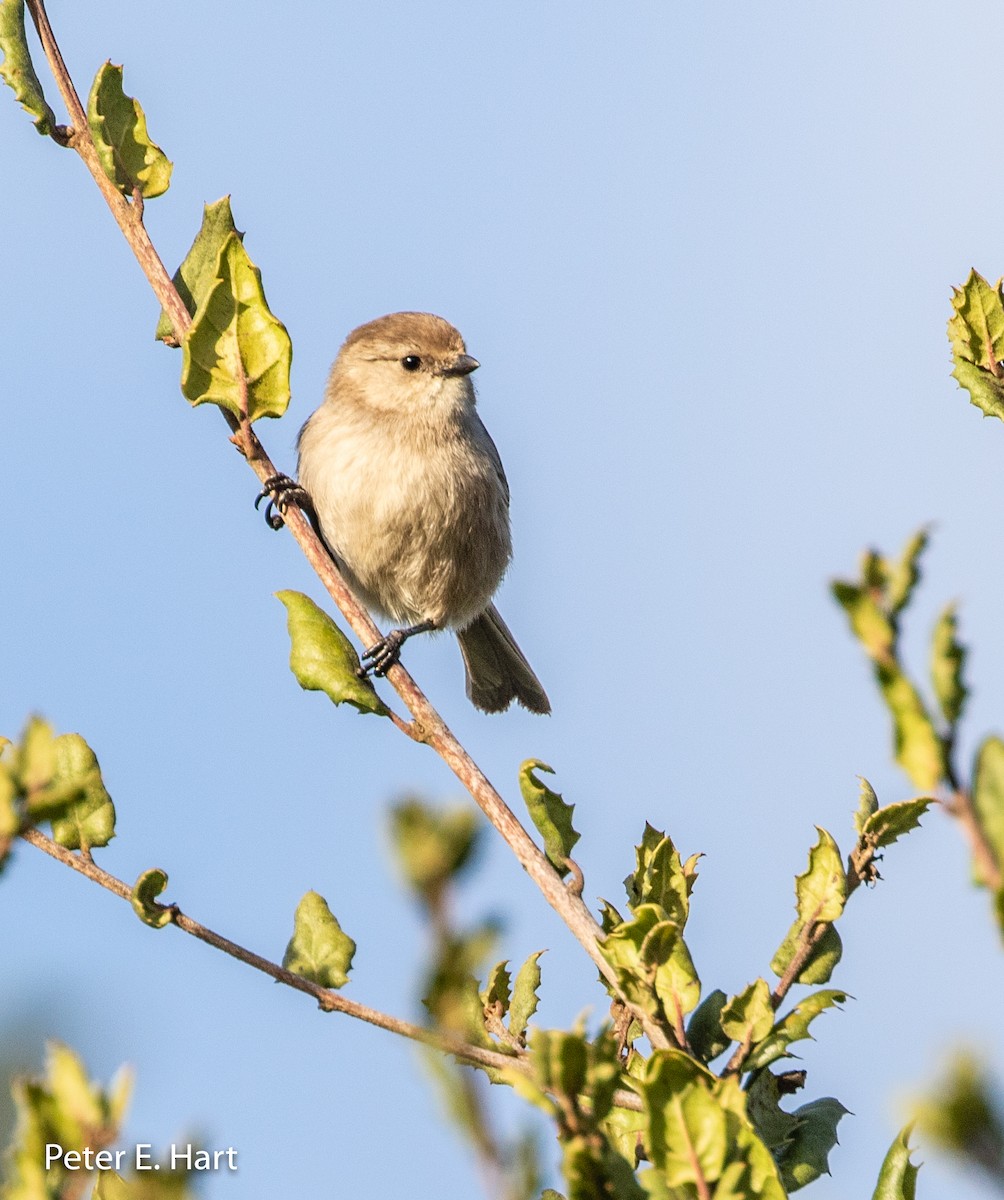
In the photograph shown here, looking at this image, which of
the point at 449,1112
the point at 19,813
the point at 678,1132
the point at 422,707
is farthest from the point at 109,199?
the point at 449,1112

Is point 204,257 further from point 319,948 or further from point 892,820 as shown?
point 892,820

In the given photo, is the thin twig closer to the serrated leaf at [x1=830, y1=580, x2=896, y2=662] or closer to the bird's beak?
the serrated leaf at [x1=830, y1=580, x2=896, y2=662]

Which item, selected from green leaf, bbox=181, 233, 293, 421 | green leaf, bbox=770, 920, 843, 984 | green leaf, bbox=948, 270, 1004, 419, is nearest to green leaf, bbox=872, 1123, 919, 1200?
green leaf, bbox=770, 920, 843, 984

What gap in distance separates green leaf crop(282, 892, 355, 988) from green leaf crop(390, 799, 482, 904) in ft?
4.58

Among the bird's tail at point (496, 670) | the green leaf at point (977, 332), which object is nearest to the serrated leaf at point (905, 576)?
the green leaf at point (977, 332)

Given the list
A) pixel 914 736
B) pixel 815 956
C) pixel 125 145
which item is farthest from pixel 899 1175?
pixel 125 145

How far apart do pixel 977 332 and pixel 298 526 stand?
1.43 meters

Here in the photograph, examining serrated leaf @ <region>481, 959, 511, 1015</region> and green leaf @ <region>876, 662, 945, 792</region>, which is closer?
green leaf @ <region>876, 662, 945, 792</region>

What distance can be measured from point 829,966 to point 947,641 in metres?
1.37

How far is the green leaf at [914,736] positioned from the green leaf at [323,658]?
189 cm

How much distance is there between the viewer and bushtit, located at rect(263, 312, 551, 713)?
6375mm

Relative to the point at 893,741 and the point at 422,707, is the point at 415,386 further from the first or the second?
the point at 893,741

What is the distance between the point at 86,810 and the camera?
229 cm

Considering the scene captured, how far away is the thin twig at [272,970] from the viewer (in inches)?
78.3
